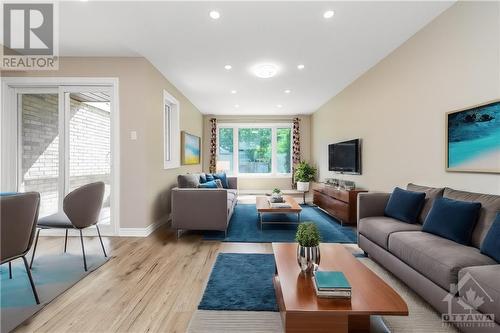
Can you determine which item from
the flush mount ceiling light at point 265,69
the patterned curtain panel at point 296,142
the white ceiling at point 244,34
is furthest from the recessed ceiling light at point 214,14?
the patterned curtain panel at point 296,142

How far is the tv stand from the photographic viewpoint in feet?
13.7

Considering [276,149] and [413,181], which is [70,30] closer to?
[413,181]

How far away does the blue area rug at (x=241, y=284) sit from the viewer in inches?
75.3

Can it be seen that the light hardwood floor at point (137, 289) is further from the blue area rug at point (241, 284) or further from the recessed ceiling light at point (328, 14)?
the recessed ceiling light at point (328, 14)

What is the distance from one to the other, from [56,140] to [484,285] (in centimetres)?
512

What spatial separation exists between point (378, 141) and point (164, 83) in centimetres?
387

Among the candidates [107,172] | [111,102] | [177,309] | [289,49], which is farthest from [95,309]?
[289,49]

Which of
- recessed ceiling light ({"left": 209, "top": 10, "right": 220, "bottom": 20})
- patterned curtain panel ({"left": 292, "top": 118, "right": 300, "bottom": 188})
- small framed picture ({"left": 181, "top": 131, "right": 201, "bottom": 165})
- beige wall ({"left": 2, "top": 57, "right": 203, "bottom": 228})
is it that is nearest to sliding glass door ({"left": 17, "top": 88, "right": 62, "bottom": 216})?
beige wall ({"left": 2, "top": 57, "right": 203, "bottom": 228})

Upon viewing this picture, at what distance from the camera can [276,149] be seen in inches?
324

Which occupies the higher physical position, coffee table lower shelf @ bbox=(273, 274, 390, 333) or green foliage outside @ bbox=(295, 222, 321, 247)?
green foliage outside @ bbox=(295, 222, 321, 247)

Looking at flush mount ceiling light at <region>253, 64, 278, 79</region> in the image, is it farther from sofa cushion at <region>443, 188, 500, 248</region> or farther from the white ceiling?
sofa cushion at <region>443, 188, 500, 248</region>

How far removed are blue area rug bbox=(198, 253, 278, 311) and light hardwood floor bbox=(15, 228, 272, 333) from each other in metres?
0.11

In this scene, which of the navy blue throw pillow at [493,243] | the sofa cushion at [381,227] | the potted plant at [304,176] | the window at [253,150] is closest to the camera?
the navy blue throw pillow at [493,243]

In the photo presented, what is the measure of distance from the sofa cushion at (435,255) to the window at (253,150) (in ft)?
19.8
